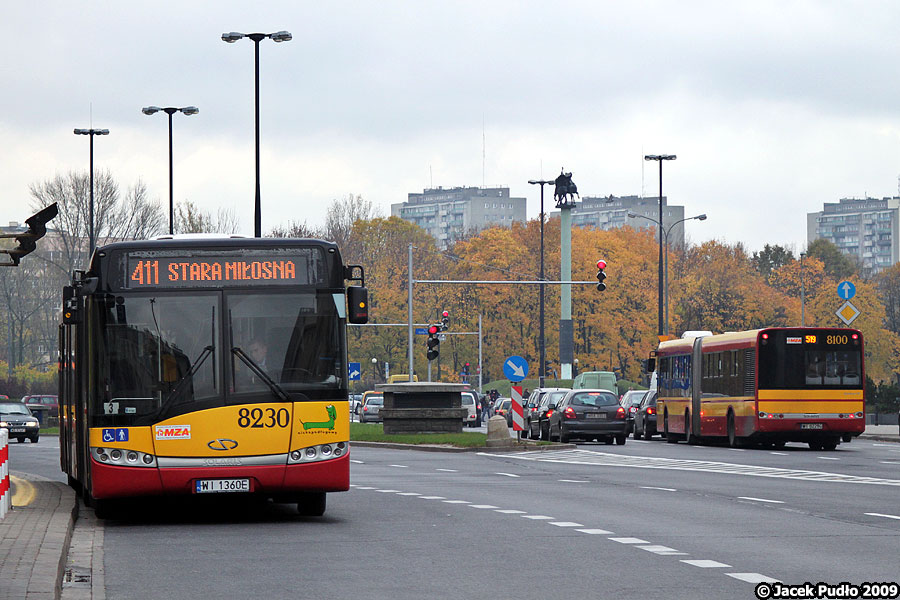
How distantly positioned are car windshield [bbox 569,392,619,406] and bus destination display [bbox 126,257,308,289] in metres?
27.9

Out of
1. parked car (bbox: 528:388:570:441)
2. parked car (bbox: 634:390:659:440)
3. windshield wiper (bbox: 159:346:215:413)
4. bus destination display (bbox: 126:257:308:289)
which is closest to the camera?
windshield wiper (bbox: 159:346:215:413)

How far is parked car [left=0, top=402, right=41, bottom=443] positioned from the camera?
2201 inches

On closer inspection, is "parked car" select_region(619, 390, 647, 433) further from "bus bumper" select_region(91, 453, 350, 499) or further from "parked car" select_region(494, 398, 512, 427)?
"bus bumper" select_region(91, 453, 350, 499)

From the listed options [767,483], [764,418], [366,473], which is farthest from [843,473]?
[764,418]

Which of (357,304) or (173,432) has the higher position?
(357,304)

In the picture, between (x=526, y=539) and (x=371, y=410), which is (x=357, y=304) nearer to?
(x=526, y=539)

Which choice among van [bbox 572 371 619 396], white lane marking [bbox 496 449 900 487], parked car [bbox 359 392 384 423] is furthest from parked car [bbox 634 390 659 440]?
van [bbox 572 371 619 396]

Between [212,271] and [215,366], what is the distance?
105 centimetres

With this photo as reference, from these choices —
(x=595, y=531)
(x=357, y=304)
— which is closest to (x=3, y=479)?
(x=357, y=304)

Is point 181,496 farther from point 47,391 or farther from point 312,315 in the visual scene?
point 47,391

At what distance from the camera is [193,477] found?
17.8 m

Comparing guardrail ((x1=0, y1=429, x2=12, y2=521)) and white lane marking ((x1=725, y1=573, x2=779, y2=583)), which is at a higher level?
guardrail ((x1=0, y1=429, x2=12, y2=521))

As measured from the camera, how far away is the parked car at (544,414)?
48344 millimetres

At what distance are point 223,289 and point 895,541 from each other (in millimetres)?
7296
